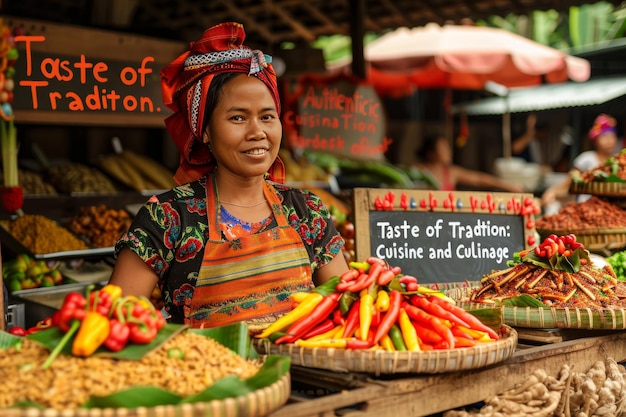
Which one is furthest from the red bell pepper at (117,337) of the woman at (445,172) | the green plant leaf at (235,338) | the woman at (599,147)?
the woman at (445,172)

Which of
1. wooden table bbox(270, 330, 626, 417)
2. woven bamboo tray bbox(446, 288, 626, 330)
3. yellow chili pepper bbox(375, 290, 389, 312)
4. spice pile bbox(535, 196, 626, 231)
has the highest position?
spice pile bbox(535, 196, 626, 231)

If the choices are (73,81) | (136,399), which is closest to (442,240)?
(73,81)

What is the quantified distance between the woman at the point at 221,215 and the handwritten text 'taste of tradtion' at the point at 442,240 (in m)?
0.66

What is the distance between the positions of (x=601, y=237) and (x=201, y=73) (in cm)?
277

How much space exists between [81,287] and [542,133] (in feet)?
34.7

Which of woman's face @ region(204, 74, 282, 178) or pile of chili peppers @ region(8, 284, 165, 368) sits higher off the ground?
woman's face @ region(204, 74, 282, 178)

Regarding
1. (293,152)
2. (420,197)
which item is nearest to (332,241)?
(420,197)

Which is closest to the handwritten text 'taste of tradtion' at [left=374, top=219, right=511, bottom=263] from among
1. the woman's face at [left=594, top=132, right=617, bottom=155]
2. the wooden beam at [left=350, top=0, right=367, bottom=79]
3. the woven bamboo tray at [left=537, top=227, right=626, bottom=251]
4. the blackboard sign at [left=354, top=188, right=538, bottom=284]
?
the blackboard sign at [left=354, top=188, right=538, bottom=284]

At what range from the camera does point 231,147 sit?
2688 millimetres

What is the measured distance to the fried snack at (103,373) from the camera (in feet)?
5.46

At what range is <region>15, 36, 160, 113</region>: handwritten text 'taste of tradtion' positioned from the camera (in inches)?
136

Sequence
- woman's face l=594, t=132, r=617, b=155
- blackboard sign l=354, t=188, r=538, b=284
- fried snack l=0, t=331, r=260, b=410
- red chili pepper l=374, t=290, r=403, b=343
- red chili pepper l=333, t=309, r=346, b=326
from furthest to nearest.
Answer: woman's face l=594, t=132, r=617, b=155 → blackboard sign l=354, t=188, r=538, b=284 → red chili pepper l=333, t=309, r=346, b=326 → red chili pepper l=374, t=290, r=403, b=343 → fried snack l=0, t=331, r=260, b=410

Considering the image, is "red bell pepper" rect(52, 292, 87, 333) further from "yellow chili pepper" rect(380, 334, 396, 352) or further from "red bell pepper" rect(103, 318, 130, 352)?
"yellow chili pepper" rect(380, 334, 396, 352)

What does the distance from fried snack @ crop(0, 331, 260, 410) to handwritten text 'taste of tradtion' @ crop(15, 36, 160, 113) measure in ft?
5.84
